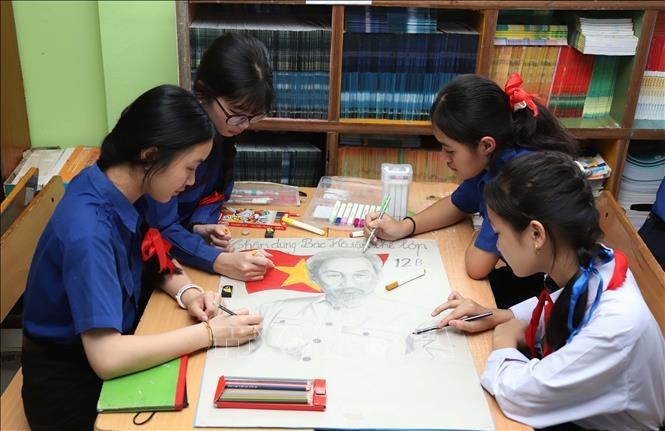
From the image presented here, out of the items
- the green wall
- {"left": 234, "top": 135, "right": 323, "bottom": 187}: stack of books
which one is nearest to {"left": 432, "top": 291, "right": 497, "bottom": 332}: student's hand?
{"left": 234, "top": 135, "right": 323, "bottom": 187}: stack of books

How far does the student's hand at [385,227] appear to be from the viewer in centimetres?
179

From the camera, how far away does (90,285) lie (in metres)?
1.24

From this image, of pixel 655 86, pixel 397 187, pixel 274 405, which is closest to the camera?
pixel 274 405

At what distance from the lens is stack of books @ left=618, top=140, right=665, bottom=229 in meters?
2.71

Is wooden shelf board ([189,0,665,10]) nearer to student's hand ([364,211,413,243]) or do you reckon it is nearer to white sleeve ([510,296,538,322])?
student's hand ([364,211,413,243])

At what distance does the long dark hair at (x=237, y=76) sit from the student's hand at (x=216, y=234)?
12.6 inches

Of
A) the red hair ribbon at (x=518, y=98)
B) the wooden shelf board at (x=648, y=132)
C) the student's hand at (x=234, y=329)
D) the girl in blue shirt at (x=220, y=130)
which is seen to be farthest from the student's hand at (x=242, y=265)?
the wooden shelf board at (x=648, y=132)

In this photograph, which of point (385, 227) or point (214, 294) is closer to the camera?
point (214, 294)

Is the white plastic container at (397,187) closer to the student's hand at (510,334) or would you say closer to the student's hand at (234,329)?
the student's hand at (510,334)

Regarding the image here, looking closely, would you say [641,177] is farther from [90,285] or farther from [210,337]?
[90,285]

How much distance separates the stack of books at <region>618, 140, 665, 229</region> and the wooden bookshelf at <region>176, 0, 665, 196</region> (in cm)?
10

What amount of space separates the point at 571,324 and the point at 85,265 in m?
0.93

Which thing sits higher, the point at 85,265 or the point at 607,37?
the point at 607,37

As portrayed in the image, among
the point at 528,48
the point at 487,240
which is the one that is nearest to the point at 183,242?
the point at 487,240
